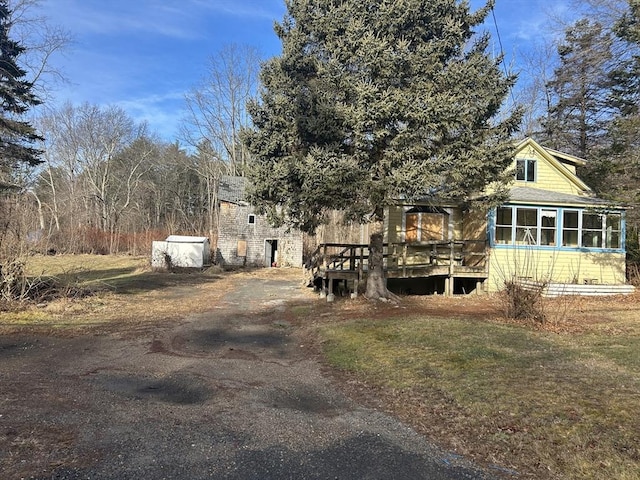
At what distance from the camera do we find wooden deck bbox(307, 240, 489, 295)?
1527 centimetres

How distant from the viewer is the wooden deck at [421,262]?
15266 millimetres

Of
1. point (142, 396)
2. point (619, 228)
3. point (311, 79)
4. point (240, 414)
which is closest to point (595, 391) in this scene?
point (240, 414)

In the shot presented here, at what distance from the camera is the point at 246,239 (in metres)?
32.4

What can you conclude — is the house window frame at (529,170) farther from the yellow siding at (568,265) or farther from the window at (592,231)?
the yellow siding at (568,265)

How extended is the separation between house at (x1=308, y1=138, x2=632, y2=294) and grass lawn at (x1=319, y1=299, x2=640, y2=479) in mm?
6203

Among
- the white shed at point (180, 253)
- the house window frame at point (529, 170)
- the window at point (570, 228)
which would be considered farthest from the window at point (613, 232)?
the white shed at point (180, 253)

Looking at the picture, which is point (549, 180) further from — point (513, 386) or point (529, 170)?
point (513, 386)

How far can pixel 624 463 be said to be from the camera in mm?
3625

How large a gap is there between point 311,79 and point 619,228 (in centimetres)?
1289

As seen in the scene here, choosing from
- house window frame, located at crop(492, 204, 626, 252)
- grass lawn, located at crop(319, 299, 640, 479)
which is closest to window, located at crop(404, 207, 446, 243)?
house window frame, located at crop(492, 204, 626, 252)

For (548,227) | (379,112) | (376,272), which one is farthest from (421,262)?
(379,112)

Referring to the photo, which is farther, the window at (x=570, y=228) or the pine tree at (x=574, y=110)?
the pine tree at (x=574, y=110)

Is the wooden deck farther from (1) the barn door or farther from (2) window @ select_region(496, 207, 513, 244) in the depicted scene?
(1) the barn door

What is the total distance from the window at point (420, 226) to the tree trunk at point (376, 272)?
4.15 metres
